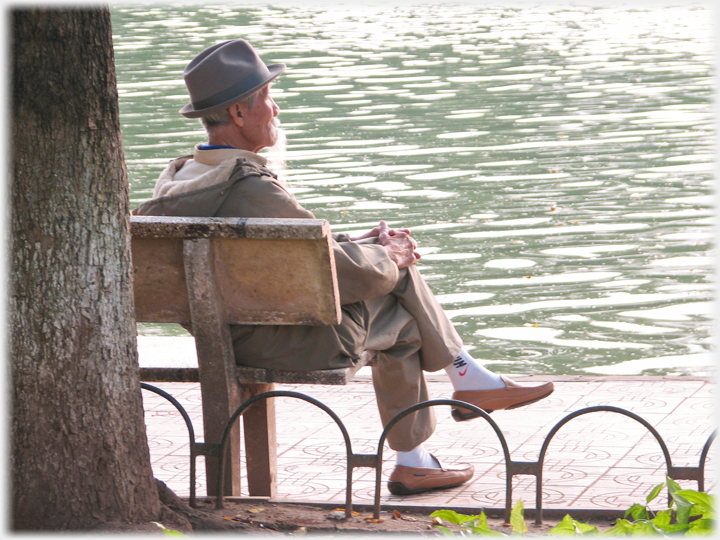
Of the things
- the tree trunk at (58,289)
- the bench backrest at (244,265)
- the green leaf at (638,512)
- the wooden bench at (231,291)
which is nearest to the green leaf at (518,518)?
the green leaf at (638,512)

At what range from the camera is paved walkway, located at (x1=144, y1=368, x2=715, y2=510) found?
440cm

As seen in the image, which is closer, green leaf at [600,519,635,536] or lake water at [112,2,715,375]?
green leaf at [600,519,635,536]

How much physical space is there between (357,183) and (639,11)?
76.4 ft

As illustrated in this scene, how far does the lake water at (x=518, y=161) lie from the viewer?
737 cm

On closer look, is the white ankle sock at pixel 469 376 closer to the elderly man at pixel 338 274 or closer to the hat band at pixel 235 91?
the elderly man at pixel 338 274

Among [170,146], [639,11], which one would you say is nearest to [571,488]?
[170,146]

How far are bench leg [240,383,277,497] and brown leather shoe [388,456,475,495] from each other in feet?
1.55

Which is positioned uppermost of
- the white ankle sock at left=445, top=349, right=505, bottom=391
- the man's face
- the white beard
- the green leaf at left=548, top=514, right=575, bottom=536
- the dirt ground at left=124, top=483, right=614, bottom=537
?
the man's face

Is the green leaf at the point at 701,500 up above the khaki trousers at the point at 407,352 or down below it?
below

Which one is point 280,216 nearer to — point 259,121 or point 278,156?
point 259,121

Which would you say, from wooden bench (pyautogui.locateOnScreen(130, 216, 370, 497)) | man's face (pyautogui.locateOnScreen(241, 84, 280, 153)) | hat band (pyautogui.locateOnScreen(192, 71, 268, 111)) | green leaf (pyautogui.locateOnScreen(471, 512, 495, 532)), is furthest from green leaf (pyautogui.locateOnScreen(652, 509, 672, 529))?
hat band (pyautogui.locateOnScreen(192, 71, 268, 111))

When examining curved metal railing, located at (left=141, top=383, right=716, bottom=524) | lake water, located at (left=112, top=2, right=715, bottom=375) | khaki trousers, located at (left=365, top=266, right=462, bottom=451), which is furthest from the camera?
lake water, located at (left=112, top=2, right=715, bottom=375)

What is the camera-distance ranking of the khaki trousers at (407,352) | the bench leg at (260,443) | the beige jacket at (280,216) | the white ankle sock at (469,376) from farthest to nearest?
the white ankle sock at (469,376), the khaki trousers at (407,352), the bench leg at (260,443), the beige jacket at (280,216)

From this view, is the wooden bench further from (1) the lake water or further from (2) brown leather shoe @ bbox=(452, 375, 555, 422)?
(1) the lake water
